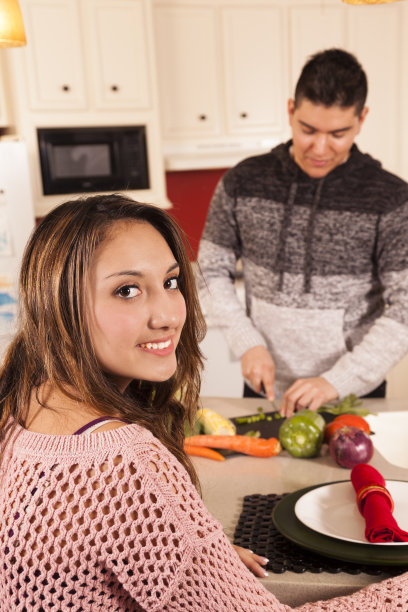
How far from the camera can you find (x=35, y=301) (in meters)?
0.98

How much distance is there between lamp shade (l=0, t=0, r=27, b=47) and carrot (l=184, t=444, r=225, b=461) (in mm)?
1119

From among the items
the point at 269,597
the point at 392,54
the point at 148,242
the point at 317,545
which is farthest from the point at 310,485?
the point at 392,54

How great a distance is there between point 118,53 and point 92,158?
655 mm

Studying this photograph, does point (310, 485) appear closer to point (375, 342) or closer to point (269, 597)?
point (269, 597)

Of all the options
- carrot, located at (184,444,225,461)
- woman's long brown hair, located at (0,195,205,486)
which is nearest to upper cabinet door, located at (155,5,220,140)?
carrot, located at (184,444,225,461)

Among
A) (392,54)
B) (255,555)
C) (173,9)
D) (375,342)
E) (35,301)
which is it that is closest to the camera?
(35,301)

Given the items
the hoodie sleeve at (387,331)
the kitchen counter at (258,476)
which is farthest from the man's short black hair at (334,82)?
the kitchen counter at (258,476)

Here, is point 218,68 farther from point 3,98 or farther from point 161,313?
point 161,313

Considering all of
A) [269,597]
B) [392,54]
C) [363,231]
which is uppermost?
[392,54]

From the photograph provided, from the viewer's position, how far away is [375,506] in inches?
45.5

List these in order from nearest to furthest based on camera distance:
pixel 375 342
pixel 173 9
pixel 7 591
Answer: pixel 7 591 < pixel 375 342 < pixel 173 9

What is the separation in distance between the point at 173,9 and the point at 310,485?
3474mm

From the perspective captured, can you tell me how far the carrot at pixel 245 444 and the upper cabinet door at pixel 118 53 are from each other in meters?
2.80

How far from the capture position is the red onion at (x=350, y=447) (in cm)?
147
